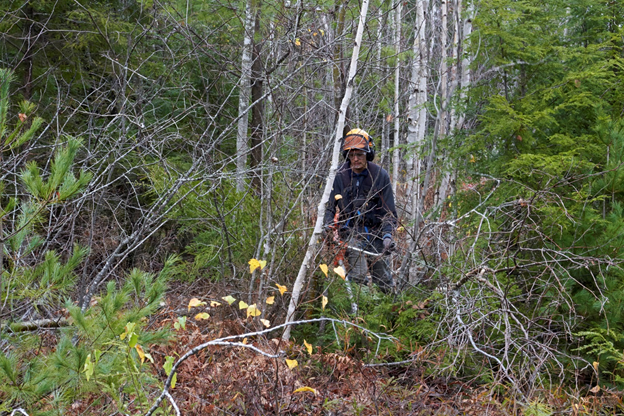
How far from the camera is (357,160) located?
221 inches

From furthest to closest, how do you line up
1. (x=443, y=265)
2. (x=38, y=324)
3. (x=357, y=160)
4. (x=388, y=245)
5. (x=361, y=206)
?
(x=357, y=160), (x=361, y=206), (x=388, y=245), (x=443, y=265), (x=38, y=324)

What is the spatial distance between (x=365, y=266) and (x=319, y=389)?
1.32 metres

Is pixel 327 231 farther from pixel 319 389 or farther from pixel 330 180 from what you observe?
pixel 319 389

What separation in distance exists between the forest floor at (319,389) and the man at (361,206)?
98cm

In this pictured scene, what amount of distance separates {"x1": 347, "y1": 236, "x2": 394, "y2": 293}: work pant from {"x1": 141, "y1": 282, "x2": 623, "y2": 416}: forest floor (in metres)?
0.77

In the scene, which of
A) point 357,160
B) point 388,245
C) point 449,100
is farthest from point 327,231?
point 449,100

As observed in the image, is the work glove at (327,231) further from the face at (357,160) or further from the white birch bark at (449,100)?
the white birch bark at (449,100)

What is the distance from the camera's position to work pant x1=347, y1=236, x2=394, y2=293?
16.2 ft

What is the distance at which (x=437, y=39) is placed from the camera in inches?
495

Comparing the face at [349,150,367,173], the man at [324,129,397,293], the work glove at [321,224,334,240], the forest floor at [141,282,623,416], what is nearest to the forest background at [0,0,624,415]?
the forest floor at [141,282,623,416]

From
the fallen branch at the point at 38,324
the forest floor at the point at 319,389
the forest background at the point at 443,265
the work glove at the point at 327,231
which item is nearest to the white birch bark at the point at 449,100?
the forest background at the point at 443,265

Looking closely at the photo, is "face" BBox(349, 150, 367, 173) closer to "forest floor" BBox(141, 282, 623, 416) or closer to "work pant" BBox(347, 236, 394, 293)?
"work pant" BBox(347, 236, 394, 293)

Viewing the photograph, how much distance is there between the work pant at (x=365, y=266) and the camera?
4941 millimetres

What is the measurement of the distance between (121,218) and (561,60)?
267 inches
